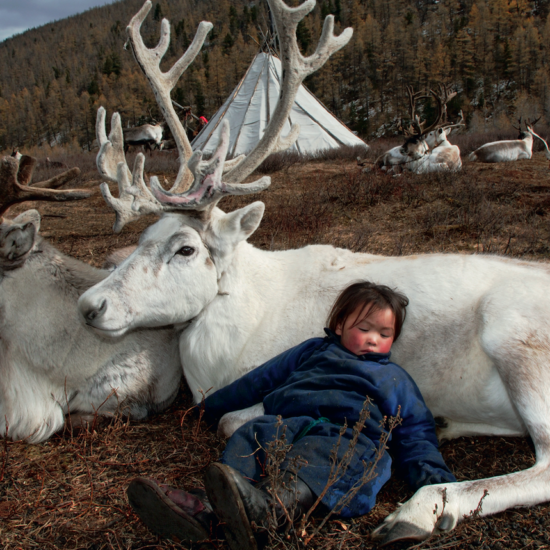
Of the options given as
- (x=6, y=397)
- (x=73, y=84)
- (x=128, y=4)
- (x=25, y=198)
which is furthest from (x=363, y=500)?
(x=128, y=4)

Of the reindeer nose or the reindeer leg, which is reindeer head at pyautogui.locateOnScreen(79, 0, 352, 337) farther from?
the reindeer leg

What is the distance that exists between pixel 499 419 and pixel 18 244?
9.35 ft

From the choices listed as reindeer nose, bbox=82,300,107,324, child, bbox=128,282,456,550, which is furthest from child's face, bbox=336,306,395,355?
reindeer nose, bbox=82,300,107,324

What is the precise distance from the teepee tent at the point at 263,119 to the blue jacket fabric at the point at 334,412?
42.7 feet

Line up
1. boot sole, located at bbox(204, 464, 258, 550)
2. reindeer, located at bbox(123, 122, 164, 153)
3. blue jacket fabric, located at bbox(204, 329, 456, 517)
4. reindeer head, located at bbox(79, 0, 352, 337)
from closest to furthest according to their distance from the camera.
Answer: boot sole, located at bbox(204, 464, 258, 550), blue jacket fabric, located at bbox(204, 329, 456, 517), reindeer head, located at bbox(79, 0, 352, 337), reindeer, located at bbox(123, 122, 164, 153)

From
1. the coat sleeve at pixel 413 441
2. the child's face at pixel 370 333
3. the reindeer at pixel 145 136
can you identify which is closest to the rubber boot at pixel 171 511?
the coat sleeve at pixel 413 441

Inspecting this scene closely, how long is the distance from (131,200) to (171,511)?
178cm

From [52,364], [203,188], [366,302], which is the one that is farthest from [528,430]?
[52,364]

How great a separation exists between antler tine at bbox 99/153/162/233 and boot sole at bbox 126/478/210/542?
154cm

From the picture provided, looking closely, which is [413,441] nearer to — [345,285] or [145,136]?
[345,285]

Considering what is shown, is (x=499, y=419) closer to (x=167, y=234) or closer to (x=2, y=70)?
(x=167, y=234)

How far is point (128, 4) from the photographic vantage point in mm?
126375

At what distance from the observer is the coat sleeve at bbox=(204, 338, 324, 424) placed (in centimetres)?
247

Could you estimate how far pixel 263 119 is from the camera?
15.9 m
